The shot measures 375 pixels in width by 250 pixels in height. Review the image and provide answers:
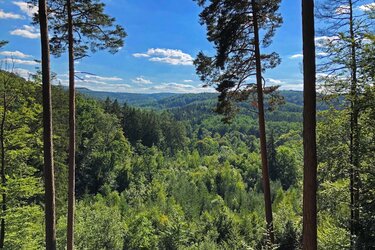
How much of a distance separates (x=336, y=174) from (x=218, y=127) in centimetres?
12575

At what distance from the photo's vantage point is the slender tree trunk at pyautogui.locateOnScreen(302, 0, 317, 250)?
4.63 m

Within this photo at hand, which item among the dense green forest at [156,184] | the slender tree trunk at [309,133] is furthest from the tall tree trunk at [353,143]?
the slender tree trunk at [309,133]

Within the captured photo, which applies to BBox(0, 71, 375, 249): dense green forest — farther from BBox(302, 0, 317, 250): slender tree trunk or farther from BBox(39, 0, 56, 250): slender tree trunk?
BBox(39, 0, 56, 250): slender tree trunk

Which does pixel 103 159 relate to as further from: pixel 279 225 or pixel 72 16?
pixel 72 16

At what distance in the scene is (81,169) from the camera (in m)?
43.3

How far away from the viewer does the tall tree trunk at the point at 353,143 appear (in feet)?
25.9

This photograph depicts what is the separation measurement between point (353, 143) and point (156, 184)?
41099mm

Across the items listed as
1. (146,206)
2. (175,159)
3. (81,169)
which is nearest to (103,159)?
(81,169)

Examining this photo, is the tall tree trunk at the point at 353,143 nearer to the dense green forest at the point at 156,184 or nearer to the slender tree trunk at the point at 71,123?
the dense green forest at the point at 156,184

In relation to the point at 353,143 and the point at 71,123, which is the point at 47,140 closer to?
the point at 71,123

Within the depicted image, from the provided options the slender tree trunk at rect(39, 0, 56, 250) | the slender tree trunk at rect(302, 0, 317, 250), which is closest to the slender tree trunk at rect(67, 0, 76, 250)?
the slender tree trunk at rect(39, 0, 56, 250)

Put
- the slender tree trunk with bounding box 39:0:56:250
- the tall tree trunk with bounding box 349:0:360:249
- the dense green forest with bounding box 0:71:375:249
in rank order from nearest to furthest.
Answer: the slender tree trunk with bounding box 39:0:56:250
the tall tree trunk with bounding box 349:0:360:249
the dense green forest with bounding box 0:71:375:249

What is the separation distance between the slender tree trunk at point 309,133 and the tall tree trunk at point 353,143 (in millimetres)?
3778

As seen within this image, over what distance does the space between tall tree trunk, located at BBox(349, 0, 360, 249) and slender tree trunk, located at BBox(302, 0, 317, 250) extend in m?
3.78
